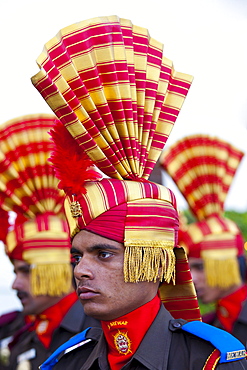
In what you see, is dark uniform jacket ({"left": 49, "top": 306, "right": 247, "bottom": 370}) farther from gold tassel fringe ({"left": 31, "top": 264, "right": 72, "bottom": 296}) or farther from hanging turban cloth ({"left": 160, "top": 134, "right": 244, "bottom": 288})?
hanging turban cloth ({"left": 160, "top": 134, "right": 244, "bottom": 288})

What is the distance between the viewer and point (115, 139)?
3453 millimetres

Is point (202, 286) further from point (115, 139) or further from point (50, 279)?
point (115, 139)

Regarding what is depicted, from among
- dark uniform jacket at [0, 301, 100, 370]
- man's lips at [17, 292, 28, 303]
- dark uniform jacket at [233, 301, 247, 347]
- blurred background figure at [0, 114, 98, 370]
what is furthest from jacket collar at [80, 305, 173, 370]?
dark uniform jacket at [233, 301, 247, 347]

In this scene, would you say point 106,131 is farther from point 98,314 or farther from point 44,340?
point 44,340

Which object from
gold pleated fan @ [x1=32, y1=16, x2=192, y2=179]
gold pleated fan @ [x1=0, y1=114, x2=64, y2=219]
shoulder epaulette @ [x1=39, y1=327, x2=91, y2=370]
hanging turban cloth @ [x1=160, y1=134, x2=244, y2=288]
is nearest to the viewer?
gold pleated fan @ [x1=32, y1=16, x2=192, y2=179]

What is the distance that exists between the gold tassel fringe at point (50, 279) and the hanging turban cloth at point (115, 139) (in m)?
2.59

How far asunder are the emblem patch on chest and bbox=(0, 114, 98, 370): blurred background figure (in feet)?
8.31

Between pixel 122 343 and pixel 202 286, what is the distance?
419 centimetres

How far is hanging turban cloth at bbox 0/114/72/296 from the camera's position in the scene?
552 cm

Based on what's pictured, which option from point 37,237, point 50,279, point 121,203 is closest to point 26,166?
point 37,237

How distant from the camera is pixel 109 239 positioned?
3250 millimetres

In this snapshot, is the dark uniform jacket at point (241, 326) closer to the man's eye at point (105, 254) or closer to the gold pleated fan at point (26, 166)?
the gold pleated fan at point (26, 166)

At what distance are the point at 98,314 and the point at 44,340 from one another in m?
3.21

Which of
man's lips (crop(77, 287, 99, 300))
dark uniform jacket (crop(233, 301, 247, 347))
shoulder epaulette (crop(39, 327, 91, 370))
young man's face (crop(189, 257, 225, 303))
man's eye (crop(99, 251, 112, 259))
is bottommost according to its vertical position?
dark uniform jacket (crop(233, 301, 247, 347))
